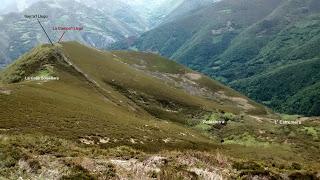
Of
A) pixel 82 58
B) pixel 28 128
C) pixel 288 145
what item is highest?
pixel 82 58

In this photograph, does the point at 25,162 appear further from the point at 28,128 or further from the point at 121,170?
the point at 28,128

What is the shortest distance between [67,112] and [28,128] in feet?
58.2

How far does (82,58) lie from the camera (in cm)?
16938

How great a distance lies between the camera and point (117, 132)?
78500mm

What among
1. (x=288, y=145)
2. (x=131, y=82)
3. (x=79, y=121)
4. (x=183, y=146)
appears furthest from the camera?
(x=131, y=82)

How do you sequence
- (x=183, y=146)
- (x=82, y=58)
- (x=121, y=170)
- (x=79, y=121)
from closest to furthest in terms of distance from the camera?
(x=121, y=170) < (x=79, y=121) < (x=183, y=146) < (x=82, y=58)

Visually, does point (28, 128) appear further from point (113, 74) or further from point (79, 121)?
point (113, 74)

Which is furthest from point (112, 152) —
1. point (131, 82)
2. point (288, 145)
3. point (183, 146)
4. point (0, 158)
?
point (131, 82)

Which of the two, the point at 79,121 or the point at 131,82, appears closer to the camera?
the point at 79,121

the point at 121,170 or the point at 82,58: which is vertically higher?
the point at 82,58

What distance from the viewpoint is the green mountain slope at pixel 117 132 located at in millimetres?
29344

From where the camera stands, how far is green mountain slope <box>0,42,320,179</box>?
29.3m

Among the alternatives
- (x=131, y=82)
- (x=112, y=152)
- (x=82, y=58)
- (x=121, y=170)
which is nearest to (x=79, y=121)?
(x=112, y=152)

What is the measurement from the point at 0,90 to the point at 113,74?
75461 millimetres
